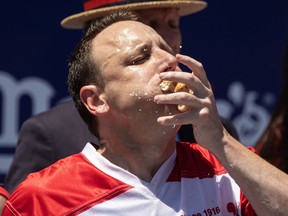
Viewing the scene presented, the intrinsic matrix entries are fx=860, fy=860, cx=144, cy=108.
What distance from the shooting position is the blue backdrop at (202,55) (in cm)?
412

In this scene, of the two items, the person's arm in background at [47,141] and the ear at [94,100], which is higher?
the ear at [94,100]

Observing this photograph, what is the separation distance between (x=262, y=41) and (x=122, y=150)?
7.66ft

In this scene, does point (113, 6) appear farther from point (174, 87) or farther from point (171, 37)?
point (174, 87)

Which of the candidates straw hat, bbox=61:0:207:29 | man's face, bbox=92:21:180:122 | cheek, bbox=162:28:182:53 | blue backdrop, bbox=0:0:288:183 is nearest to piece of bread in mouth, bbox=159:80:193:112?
man's face, bbox=92:21:180:122

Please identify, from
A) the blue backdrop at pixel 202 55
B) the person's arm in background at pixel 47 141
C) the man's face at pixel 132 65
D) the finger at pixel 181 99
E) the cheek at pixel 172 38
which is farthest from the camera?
the blue backdrop at pixel 202 55

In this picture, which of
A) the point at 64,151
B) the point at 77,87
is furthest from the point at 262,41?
the point at 77,87

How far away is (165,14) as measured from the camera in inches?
125

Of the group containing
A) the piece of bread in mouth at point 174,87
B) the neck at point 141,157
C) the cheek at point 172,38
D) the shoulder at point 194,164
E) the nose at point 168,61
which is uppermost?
the nose at point 168,61

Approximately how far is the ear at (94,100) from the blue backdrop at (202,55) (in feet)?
6.04

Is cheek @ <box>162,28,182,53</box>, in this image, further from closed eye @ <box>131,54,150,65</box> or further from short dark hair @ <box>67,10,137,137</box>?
closed eye @ <box>131,54,150,65</box>

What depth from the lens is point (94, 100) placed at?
2.29 meters

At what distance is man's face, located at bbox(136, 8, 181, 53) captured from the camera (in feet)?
10.0

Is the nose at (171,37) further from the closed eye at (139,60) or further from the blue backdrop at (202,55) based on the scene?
the blue backdrop at (202,55)

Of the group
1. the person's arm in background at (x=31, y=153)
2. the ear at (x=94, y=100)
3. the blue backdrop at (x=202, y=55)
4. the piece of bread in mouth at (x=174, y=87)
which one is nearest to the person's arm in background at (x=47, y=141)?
the person's arm in background at (x=31, y=153)
